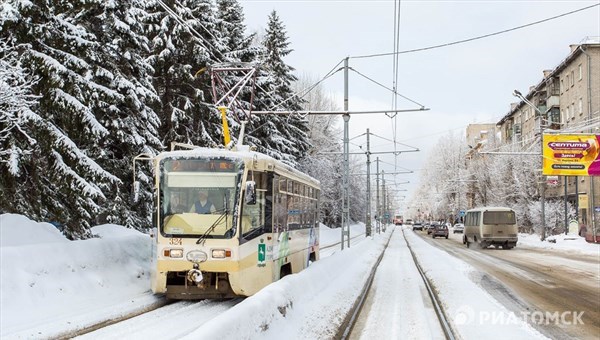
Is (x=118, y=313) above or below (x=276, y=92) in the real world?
below

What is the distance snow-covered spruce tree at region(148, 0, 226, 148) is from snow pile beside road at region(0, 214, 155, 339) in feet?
38.7

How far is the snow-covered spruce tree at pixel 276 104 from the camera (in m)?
34.0

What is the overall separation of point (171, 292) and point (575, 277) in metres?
13.0

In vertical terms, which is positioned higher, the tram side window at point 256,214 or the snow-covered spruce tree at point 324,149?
the snow-covered spruce tree at point 324,149

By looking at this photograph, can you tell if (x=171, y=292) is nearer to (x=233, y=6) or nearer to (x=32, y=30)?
(x=32, y=30)

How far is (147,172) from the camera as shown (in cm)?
2091

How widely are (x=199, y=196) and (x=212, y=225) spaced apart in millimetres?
664

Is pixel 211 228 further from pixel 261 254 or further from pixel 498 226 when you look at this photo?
pixel 498 226

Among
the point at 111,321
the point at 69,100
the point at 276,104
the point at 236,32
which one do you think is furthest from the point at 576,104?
the point at 111,321

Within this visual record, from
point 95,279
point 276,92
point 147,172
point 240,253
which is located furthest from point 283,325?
point 276,92

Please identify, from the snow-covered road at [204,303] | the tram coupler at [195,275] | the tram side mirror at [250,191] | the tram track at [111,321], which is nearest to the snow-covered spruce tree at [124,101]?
the snow-covered road at [204,303]

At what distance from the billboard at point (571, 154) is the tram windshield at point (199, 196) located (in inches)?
1166

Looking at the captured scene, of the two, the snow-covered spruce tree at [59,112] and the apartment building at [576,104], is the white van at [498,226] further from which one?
the snow-covered spruce tree at [59,112]

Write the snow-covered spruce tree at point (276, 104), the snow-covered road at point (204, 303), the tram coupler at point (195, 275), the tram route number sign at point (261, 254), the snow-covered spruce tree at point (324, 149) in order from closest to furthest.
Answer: the snow-covered road at point (204, 303)
the tram coupler at point (195, 275)
the tram route number sign at point (261, 254)
the snow-covered spruce tree at point (276, 104)
the snow-covered spruce tree at point (324, 149)
